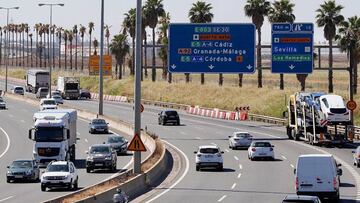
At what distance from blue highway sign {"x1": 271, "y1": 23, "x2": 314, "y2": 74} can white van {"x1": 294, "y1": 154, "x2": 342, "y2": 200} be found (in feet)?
94.3

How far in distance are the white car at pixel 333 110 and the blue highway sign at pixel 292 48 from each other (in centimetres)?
270

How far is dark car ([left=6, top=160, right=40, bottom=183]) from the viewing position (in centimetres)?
4675

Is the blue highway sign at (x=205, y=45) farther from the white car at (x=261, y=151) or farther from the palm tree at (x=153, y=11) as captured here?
the palm tree at (x=153, y=11)

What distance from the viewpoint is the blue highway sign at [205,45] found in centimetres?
6469

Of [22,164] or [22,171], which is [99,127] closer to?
[22,164]

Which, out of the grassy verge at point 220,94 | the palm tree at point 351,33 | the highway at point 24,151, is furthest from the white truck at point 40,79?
the palm tree at point 351,33

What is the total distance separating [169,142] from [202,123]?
25.7 meters

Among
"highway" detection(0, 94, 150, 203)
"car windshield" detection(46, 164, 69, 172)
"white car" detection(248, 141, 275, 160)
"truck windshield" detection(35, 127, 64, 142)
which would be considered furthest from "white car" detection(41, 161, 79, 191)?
"white car" detection(248, 141, 275, 160)

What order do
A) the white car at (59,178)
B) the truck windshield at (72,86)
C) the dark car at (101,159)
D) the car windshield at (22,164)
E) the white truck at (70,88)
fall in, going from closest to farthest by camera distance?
the white car at (59,178) → the car windshield at (22,164) → the dark car at (101,159) → the white truck at (70,88) → the truck windshield at (72,86)

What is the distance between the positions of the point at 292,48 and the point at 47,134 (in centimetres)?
2141

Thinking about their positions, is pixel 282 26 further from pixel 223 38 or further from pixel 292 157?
pixel 292 157

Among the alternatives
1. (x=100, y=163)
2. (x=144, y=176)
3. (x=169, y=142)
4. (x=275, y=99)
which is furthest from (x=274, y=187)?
(x=275, y=99)

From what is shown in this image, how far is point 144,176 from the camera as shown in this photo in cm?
4131

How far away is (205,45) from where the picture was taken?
212 feet
